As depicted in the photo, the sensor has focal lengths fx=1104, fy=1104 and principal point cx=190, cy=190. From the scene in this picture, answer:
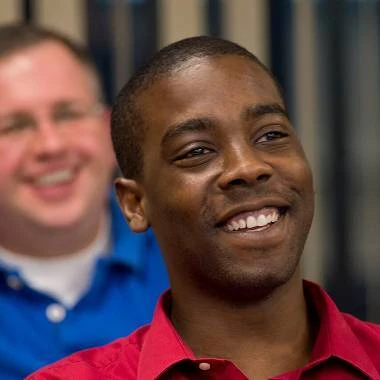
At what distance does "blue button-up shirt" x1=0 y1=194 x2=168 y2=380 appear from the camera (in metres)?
2.46

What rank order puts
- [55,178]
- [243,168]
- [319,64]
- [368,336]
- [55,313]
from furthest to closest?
[319,64] → [55,178] → [55,313] → [368,336] → [243,168]

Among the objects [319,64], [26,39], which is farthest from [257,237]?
[319,64]

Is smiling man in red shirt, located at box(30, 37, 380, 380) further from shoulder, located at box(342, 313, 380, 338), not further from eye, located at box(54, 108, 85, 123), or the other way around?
eye, located at box(54, 108, 85, 123)

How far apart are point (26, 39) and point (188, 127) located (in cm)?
122

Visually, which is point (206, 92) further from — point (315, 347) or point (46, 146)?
point (46, 146)

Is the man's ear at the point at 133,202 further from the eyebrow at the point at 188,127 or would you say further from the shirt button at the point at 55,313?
the shirt button at the point at 55,313

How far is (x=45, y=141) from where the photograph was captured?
2.61 metres

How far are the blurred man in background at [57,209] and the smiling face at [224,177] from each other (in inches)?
38.0

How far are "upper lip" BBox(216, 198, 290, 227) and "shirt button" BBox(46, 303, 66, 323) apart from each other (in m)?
1.09

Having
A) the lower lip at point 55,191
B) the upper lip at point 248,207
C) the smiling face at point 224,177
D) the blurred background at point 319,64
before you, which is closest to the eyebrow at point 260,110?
the smiling face at point 224,177

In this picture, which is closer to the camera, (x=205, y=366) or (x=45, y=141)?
(x=205, y=366)

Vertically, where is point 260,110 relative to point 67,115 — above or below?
above

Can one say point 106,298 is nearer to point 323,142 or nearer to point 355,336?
point 323,142

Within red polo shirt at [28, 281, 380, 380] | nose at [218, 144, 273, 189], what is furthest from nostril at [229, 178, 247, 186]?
red polo shirt at [28, 281, 380, 380]
